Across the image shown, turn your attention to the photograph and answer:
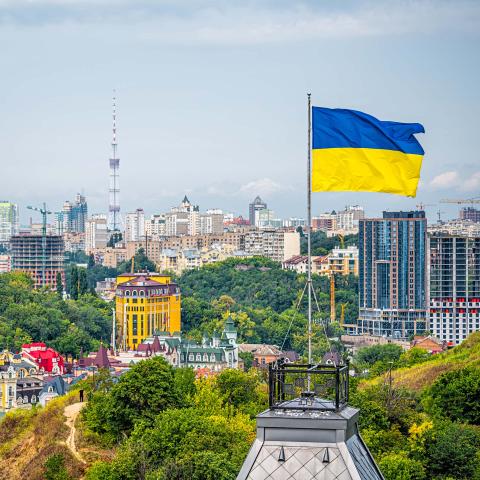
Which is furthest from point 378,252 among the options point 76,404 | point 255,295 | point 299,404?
point 299,404

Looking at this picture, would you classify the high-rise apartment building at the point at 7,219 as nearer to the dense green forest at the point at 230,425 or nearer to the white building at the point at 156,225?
the white building at the point at 156,225

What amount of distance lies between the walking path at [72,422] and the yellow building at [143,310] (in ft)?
143

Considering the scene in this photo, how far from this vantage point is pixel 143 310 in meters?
71.2

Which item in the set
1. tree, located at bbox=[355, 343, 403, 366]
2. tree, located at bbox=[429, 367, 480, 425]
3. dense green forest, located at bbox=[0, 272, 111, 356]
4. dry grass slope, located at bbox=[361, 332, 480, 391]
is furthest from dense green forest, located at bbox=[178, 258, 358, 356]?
tree, located at bbox=[429, 367, 480, 425]

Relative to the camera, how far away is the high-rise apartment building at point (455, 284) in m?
73.9

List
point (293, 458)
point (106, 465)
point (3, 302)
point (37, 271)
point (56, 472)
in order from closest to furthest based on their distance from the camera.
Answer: point (293, 458)
point (106, 465)
point (56, 472)
point (3, 302)
point (37, 271)

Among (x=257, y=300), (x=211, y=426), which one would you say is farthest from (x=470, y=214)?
(x=211, y=426)

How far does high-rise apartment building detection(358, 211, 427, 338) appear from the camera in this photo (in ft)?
258

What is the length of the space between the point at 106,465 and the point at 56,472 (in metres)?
2.67

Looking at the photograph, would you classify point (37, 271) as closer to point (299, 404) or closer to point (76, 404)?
point (76, 404)

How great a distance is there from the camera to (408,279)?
7912 centimetres

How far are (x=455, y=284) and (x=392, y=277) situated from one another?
20.4ft

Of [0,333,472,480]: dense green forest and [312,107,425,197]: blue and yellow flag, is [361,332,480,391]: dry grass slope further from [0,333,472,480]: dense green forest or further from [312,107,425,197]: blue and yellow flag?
[312,107,425,197]: blue and yellow flag

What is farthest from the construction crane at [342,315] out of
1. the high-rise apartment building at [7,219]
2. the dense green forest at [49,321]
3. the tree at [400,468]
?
the high-rise apartment building at [7,219]
